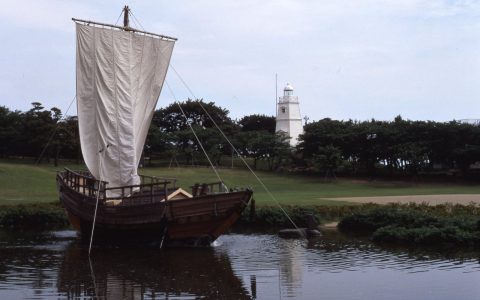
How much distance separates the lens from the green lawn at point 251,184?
2113 inches

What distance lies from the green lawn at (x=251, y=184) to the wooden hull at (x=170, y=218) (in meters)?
24.4

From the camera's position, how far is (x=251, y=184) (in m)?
66.5

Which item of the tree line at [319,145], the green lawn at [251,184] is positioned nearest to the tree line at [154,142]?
the tree line at [319,145]

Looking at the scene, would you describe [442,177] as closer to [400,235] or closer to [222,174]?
[222,174]

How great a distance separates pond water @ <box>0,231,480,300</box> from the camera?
1636cm

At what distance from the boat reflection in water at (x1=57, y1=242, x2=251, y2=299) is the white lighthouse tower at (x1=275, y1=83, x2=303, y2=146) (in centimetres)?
7141

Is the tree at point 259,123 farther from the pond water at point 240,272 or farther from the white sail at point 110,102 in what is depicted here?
the pond water at point 240,272

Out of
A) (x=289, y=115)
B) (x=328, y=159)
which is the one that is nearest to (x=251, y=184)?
(x=328, y=159)

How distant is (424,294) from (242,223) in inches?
737

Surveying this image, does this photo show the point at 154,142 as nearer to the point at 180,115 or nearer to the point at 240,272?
the point at 180,115

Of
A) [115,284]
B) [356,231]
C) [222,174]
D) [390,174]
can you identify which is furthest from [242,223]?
[390,174]

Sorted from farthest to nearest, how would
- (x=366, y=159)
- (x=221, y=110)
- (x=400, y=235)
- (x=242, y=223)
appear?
(x=221, y=110), (x=366, y=159), (x=242, y=223), (x=400, y=235)

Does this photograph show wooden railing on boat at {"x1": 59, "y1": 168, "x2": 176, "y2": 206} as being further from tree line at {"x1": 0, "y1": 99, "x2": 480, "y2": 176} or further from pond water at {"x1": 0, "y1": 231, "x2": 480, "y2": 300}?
tree line at {"x1": 0, "y1": 99, "x2": 480, "y2": 176}

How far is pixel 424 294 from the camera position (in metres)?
16.0
